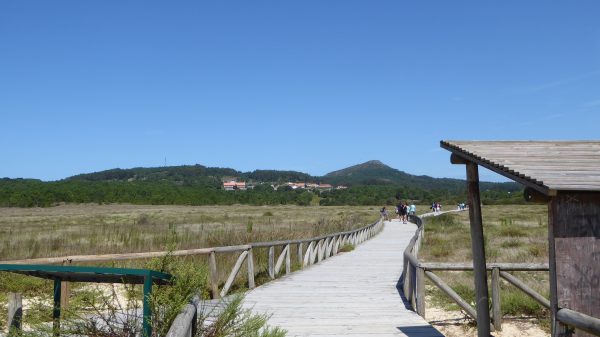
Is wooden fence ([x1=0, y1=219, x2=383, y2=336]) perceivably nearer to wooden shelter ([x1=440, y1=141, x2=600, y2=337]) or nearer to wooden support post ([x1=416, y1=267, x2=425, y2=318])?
wooden shelter ([x1=440, y1=141, x2=600, y2=337])

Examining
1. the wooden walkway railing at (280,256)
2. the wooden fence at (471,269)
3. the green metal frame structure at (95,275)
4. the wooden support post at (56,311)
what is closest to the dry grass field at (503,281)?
the wooden fence at (471,269)

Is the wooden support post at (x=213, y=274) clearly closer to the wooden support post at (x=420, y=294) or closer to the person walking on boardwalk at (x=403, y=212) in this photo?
the wooden support post at (x=420, y=294)

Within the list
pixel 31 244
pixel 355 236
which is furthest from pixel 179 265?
pixel 355 236

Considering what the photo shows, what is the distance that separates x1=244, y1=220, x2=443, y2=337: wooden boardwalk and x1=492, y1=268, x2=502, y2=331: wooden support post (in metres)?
1.04

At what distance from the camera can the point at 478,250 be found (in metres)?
6.14

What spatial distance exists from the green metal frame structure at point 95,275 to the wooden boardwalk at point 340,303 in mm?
2807

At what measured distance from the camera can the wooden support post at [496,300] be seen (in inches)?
300

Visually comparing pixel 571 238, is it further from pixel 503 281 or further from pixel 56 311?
pixel 503 281

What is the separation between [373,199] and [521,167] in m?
116

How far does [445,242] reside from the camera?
72.7ft

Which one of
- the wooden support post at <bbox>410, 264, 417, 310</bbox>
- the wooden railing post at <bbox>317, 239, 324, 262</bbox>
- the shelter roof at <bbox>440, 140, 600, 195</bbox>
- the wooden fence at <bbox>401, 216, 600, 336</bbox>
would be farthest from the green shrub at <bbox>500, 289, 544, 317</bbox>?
the wooden railing post at <bbox>317, 239, 324, 262</bbox>

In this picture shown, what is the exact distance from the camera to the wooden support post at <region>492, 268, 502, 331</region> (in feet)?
25.0

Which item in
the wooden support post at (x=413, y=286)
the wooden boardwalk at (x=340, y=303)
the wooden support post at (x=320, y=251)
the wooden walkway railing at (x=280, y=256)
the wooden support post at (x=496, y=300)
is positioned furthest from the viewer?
the wooden support post at (x=320, y=251)

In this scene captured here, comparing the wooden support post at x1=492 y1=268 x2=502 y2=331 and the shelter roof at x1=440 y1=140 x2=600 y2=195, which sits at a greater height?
the shelter roof at x1=440 y1=140 x2=600 y2=195
